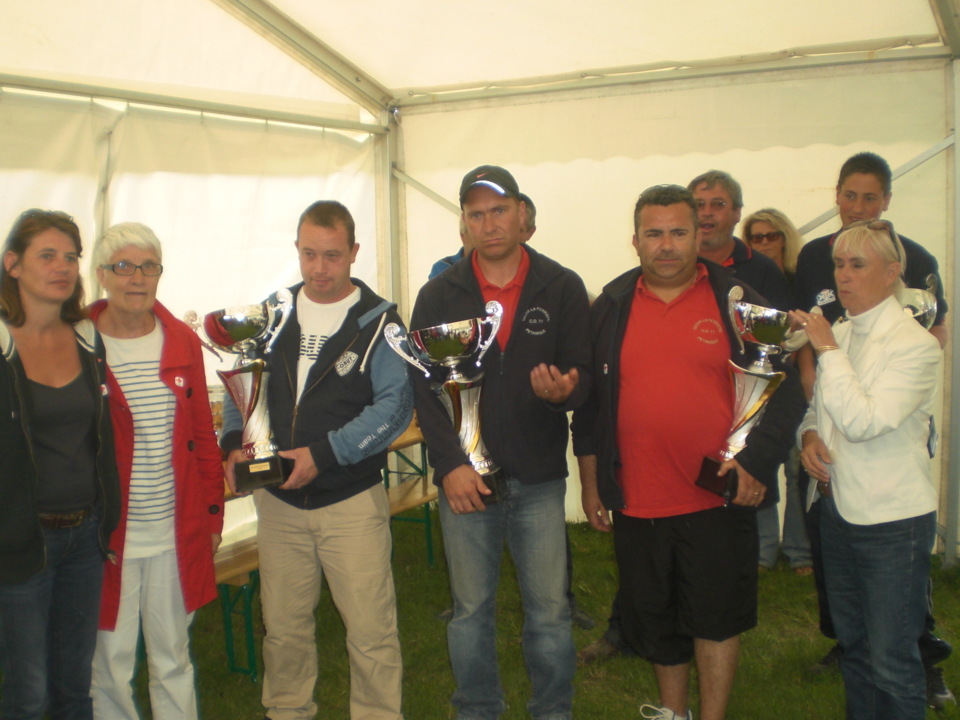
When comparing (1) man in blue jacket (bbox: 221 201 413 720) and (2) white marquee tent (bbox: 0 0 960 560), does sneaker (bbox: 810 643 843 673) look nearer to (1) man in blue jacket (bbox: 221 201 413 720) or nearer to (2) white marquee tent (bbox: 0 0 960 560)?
(2) white marquee tent (bbox: 0 0 960 560)

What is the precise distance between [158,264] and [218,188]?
2.11 m

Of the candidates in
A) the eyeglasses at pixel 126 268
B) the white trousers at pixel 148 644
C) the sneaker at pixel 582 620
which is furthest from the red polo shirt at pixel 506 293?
the sneaker at pixel 582 620

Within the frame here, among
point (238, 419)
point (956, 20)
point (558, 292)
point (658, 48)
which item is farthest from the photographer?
point (658, 48)

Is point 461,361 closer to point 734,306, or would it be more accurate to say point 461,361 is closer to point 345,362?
point 345,362

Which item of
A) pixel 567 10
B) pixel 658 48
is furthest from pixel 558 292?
pixel 658 48

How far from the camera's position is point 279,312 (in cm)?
284

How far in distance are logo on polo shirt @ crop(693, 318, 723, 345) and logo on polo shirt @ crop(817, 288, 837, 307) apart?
0.75m

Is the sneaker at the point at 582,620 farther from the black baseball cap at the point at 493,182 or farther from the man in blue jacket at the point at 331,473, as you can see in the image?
the black baseball cap at the point at 493,182

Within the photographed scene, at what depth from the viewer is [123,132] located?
13.4ft

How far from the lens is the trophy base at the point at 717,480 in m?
2.55

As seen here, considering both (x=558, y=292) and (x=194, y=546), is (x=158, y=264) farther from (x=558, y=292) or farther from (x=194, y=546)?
(x=558, y=292)

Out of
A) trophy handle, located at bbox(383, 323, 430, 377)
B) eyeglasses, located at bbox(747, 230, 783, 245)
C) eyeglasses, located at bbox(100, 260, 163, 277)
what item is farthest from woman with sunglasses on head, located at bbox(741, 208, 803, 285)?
eyeglasses, located at bbox(100, 260, 163, 277)

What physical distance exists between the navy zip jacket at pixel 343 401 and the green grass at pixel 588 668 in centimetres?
126

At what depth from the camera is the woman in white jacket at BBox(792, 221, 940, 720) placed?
2.35 metres
